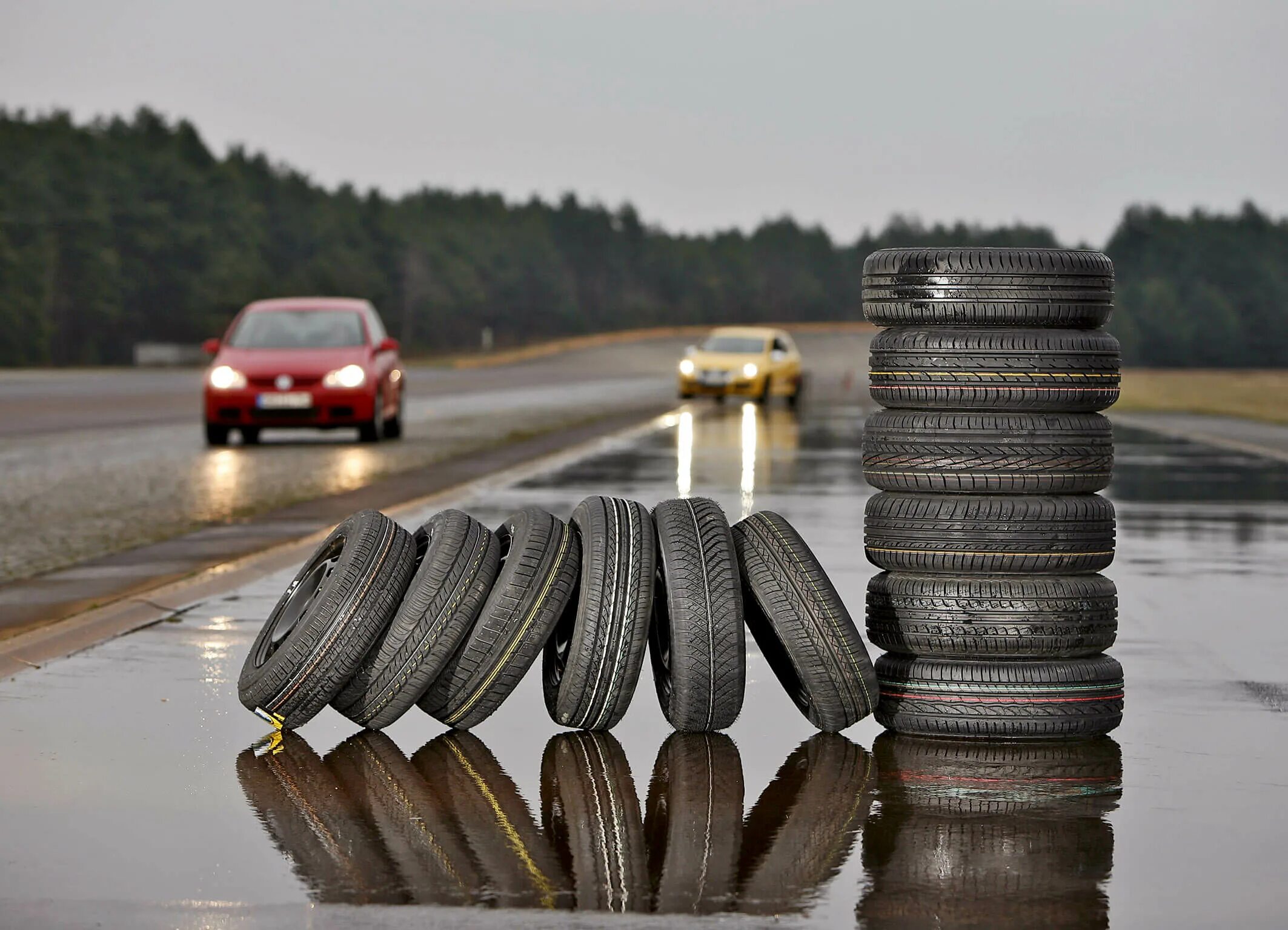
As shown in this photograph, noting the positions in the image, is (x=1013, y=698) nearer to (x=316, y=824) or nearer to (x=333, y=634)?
(x=333, y=634)

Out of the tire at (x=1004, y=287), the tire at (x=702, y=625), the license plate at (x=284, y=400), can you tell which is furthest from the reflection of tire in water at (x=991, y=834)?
the license plate at (x=284, y=400)

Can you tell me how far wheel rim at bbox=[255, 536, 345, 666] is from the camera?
A: 25.0 ft

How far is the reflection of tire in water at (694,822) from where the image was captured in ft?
17.0

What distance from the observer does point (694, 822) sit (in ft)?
19.5

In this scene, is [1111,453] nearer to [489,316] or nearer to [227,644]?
[227,644]

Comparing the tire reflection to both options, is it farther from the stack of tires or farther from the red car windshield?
the red car windshield

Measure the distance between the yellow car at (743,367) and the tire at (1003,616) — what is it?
34.9 metres

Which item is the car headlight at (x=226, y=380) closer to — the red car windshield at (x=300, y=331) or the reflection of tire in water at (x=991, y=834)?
the red car windshield at (x=300, y=331)

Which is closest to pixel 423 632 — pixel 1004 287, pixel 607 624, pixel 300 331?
pixel 607 624

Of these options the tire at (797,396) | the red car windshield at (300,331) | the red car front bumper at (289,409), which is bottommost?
the tire at (797,396)

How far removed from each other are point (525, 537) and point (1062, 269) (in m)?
2.13

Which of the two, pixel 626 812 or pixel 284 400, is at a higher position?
pixel 626 812

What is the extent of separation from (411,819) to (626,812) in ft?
2.06

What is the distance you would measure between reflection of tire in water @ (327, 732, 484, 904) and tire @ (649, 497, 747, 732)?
99cm
